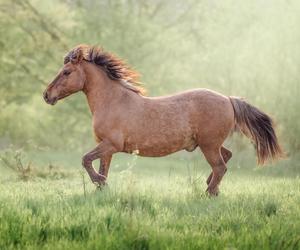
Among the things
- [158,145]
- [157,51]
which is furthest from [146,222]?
[157,51]

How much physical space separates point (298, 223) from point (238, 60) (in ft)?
44.2

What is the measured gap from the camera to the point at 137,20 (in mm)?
22438

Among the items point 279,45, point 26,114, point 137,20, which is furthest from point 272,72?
point 26,114

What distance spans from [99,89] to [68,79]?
44 cm

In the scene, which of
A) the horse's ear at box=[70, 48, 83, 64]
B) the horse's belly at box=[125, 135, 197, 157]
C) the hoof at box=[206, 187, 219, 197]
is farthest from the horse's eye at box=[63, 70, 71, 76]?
the hoof at box=[206, 187, 219, 197]

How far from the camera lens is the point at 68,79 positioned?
8.07 meters

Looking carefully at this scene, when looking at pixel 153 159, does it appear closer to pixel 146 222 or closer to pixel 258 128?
pixel 258 128

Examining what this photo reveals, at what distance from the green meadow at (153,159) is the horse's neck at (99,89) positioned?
1.17 metres

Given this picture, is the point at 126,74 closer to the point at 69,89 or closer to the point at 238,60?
the point at 69,89

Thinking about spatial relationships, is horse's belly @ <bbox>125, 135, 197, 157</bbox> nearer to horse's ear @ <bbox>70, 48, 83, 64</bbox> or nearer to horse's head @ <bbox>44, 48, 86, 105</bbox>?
horse's head @ <bbox>44, 48, 86, 105</bbox>

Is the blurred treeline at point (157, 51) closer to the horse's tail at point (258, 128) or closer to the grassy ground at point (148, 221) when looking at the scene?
the horse's tail at point (258, 128)

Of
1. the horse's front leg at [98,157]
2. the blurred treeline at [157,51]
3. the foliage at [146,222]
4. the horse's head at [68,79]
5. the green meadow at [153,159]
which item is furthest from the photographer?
the blurred treeline at [157,51]

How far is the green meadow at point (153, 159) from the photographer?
5.47m

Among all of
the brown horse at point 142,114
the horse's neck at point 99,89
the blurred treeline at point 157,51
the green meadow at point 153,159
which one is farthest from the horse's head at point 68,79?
the blurred treeline at point 157,51
